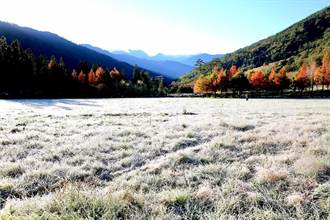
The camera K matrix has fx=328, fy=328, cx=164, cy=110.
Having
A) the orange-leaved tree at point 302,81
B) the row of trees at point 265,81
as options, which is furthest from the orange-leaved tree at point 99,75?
the orange-leaved tree at point 302,81

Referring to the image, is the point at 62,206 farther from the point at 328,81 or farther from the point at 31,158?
the point at 328,81

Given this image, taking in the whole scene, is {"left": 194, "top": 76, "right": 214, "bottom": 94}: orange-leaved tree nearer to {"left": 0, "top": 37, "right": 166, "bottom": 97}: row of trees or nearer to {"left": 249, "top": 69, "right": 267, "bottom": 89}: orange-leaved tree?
{"left": 249, "top": 69, "right": 267, "bottom": 89}: orange-leaved tree

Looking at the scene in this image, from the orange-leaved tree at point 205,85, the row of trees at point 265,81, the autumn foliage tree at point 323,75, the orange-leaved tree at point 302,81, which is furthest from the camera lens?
the orange-leaved tree at point 205,85

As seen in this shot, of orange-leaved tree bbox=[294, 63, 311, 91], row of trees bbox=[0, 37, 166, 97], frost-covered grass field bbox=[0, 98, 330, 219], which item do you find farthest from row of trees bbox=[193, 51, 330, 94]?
frost-covered grass field bbox=[0, 98, 330, 219]

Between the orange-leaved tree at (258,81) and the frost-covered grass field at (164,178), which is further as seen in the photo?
the orange-leaved tree at (258,81)

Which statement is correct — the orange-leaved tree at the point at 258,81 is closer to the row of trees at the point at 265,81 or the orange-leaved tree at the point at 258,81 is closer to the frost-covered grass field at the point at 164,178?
the row of trees at the point at 265,81

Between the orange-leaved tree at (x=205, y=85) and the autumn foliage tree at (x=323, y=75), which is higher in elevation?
the autumn foliage tree at (x=323, y=75)

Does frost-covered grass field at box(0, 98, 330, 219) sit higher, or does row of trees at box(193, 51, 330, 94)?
row of trees at box(193, 51, 330, 94)

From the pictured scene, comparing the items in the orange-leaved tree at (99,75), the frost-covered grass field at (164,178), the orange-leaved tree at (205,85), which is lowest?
the frost-covered grass field at (164,178)

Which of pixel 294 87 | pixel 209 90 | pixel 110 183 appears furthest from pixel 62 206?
pixel 294 87

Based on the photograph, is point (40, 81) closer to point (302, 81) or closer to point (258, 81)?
point (258, 81)

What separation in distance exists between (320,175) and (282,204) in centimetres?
265

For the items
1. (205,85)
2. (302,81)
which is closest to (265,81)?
(302,81)

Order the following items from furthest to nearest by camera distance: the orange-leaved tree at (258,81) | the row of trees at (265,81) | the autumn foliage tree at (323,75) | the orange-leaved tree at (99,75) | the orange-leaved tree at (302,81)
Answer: the orange-leaved tree at (302,81) → the orange-leaved tree at (258,81) → the row of trees at (265,81) → the orange-leaved tree at (99,75) → the autumn foliage tree at (323,75)
